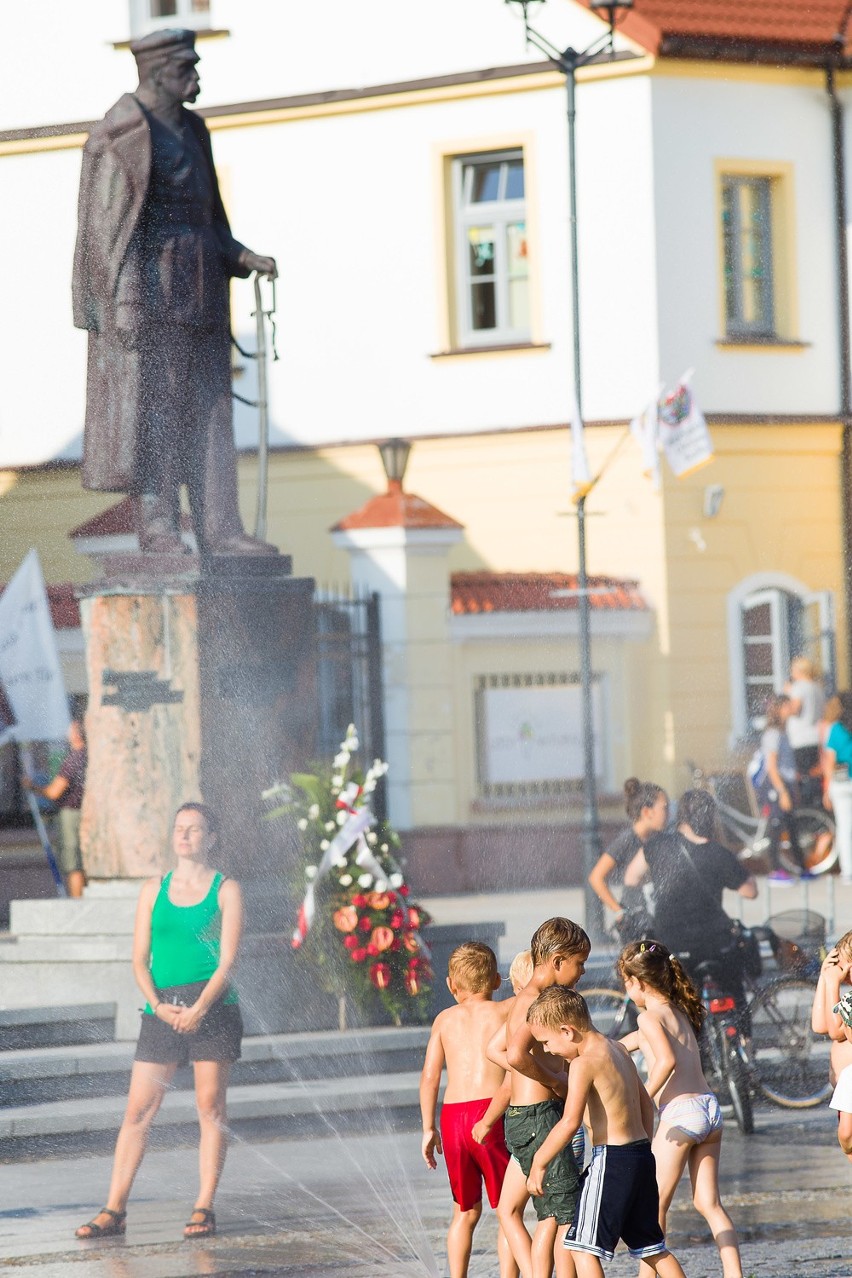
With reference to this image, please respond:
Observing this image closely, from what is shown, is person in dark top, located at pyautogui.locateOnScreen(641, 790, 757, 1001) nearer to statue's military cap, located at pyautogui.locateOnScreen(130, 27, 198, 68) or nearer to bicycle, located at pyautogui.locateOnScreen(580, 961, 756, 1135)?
bicycle, located at pyautogui.locateOnScreen(580, 961, 756, 1135)

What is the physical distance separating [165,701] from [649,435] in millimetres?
7264

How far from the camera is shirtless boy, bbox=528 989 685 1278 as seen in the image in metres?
5.18

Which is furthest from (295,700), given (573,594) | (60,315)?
(573,594)

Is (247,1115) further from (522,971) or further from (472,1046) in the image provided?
(522,971)

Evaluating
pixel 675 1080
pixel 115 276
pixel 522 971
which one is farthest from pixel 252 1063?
pixel 522 971

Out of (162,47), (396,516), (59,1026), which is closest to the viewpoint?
(59,1026)

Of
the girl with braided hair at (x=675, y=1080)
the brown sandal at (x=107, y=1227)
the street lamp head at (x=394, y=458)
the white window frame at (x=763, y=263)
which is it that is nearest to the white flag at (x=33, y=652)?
the brown sandal at (x=107, y=1227)

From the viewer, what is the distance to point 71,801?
10375mm

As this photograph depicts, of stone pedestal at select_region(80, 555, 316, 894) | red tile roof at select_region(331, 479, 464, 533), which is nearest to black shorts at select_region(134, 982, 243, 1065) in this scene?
stone pedestal at select_region(80, 555, 316, 894)

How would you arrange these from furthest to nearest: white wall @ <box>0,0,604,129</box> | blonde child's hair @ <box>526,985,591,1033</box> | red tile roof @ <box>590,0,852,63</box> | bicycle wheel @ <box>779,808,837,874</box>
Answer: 1. red tile roof @ <box>590,0,852,63</box>
2. bicycle wheel @ <box>779,808,837,874</box>
3. white wall @ <box>0,0,604,129</box>
4. blonde child's hair @ <box>526,985,591,1033</box>

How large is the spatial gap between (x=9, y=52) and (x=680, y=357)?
5.07 metres

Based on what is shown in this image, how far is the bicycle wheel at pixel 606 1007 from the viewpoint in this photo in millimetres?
9219

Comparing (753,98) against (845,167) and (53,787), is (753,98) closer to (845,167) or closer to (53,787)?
(845,167)

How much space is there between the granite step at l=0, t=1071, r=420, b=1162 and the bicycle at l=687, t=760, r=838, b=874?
4738 mm
